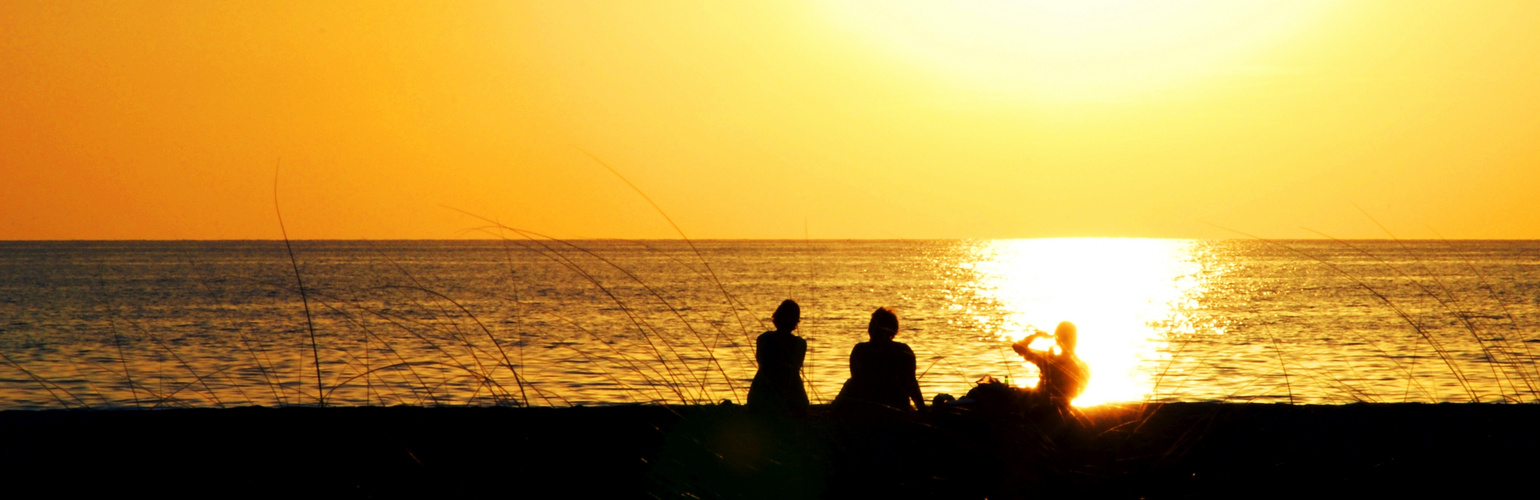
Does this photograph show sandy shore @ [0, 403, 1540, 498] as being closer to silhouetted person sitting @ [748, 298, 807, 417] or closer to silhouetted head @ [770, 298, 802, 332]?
silhouetted person sitting @ [748, 298, 807, 417]

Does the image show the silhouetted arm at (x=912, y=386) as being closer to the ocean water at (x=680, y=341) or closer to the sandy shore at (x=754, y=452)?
the sandy shore at (x=754, y=452)

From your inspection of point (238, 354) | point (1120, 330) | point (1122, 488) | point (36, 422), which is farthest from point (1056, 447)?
point (1120, 330)

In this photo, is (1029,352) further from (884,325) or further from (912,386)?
(884,325)

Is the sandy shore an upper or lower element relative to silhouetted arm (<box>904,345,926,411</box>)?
lower

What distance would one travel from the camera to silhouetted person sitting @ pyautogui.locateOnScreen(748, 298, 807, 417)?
21.8ft

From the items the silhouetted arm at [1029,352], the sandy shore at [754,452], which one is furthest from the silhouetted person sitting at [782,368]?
the silhouetted arm at [1029,352]

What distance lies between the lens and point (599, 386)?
15.6m

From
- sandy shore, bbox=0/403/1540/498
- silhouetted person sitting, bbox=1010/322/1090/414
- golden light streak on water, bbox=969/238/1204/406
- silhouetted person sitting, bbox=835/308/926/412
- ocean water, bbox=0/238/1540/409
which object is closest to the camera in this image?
sandy shore, bbox=0/403/1540/498

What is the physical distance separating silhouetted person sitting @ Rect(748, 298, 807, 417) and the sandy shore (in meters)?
0.44

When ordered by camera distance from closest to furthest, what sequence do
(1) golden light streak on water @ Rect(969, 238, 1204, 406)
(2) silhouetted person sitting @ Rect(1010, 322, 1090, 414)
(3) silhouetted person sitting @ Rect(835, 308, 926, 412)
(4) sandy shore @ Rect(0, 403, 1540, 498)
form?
(4) sandy shore @ Rect(0, 403, 1540, 498) < (2) silhouetted person sitting @ Rect(1010, 322, 1090, 414) < (3) silhouetted person sitting @ Rect(835, 308, 926, 412) < (1) golden light streak on water @ Rect(969, 238, 1204, 406)

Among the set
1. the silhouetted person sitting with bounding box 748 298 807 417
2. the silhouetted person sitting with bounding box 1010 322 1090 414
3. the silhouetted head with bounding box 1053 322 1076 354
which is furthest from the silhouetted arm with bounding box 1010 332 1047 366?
the silhouetted person sitting with bounding box 748 298 807 417

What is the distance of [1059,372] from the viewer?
6.59m

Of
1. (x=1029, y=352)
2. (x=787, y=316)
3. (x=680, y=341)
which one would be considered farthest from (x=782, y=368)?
(x=680, y=341)

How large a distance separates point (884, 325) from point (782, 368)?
674mm
